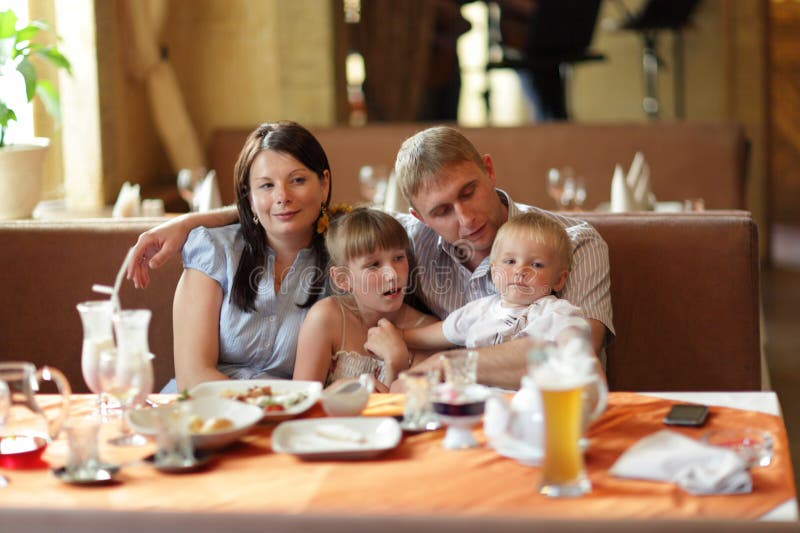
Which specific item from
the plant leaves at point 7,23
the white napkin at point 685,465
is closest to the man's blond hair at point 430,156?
the white napkin at point 685,465

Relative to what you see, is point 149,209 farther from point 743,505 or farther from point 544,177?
point 743,505

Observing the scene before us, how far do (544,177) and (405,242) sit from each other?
112 inches

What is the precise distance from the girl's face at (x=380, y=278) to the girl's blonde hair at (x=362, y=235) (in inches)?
0.7

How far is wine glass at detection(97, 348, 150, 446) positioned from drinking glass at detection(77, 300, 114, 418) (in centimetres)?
2

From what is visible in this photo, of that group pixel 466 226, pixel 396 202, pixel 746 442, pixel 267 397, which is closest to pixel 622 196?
pixel 396 202

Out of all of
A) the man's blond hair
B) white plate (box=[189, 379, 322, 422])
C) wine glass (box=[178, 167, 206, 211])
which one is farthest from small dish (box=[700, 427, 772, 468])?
wine glass (box=[178, 167, 206, 211])

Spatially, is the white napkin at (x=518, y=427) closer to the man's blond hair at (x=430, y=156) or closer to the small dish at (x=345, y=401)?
the small dish at (x=345, y=401)

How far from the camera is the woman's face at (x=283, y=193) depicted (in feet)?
8.94

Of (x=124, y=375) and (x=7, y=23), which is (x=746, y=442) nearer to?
(x=124, y=375)

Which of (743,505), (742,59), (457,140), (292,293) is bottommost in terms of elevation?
(743,505)

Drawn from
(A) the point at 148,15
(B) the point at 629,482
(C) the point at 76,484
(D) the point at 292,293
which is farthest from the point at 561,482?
(A) the point at 148,15

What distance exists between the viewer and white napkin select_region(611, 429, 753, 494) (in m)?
1.60

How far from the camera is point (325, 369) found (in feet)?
8.86

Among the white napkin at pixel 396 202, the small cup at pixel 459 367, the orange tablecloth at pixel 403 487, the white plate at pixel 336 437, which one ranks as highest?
the white napkin at pixel 396 202
